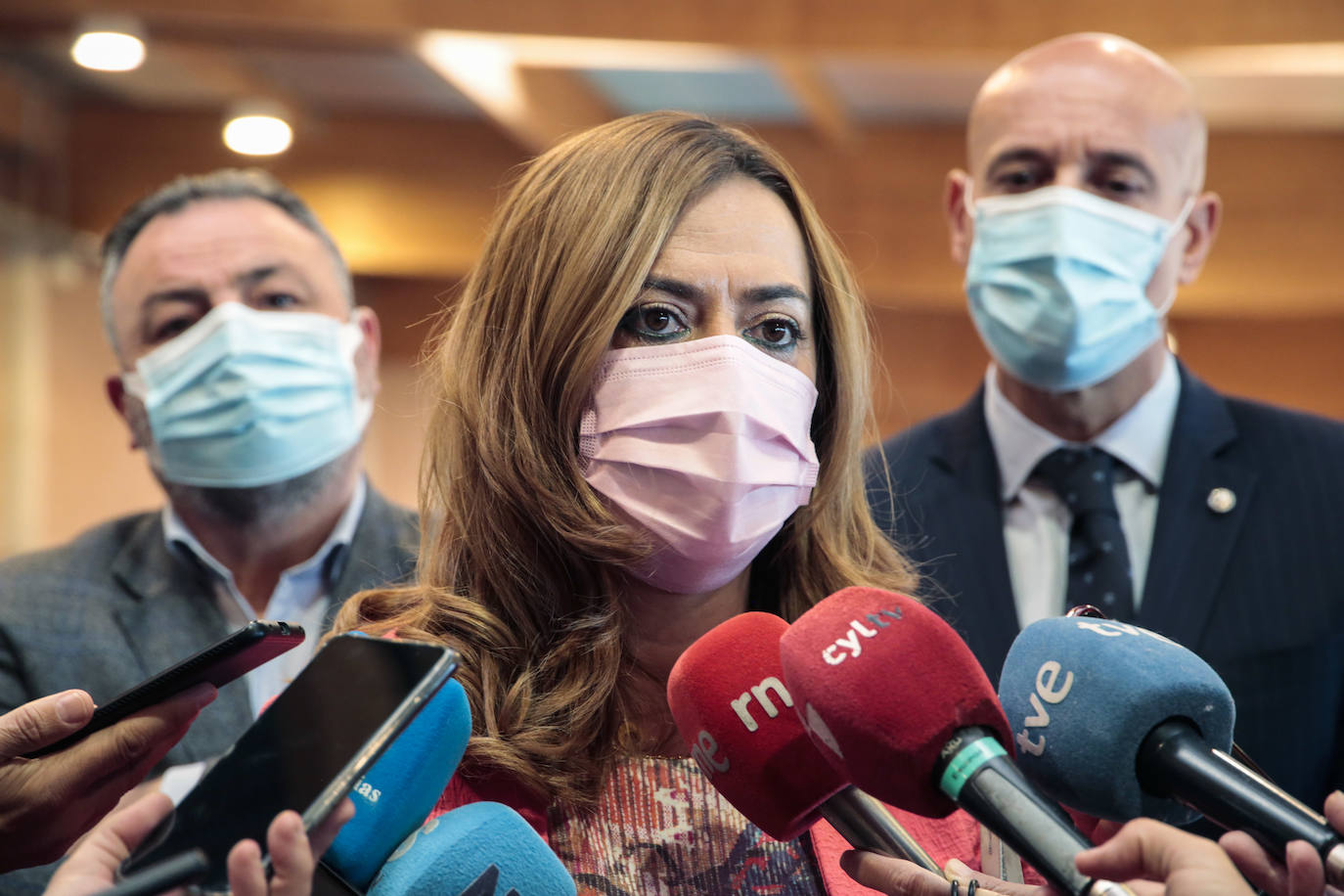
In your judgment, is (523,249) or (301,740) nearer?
(301,740)

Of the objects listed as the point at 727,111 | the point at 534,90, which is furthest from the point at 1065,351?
the point at 727,111

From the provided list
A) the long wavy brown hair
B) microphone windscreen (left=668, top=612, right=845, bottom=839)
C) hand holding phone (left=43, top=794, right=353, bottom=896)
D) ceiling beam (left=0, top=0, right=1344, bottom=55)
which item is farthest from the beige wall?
hand holding phone (left=43, top=794, right=353, bottom=896)

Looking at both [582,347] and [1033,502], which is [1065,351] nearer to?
[1033,502]

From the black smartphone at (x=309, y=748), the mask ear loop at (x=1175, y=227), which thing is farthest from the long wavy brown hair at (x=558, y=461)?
the mask ear loop at (x=1175, y=227)

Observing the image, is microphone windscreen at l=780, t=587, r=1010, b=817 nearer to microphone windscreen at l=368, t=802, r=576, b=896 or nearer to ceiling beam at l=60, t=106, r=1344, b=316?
microphone windscreen at l=368, t=802, r=576, b=896

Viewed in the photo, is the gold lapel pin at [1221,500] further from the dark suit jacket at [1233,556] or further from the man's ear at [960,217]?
A: the man's ear at [960,217]

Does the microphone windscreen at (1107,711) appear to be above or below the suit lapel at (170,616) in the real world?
above

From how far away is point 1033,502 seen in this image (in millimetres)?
2449

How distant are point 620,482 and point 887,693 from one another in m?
0.58

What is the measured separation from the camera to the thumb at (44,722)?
49.5 inches

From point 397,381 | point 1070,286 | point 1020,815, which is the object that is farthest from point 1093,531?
point 397,381

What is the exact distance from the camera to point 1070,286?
97.5 inches

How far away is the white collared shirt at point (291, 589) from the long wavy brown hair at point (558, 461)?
2.79ft

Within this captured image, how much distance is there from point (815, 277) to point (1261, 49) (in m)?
2.49
